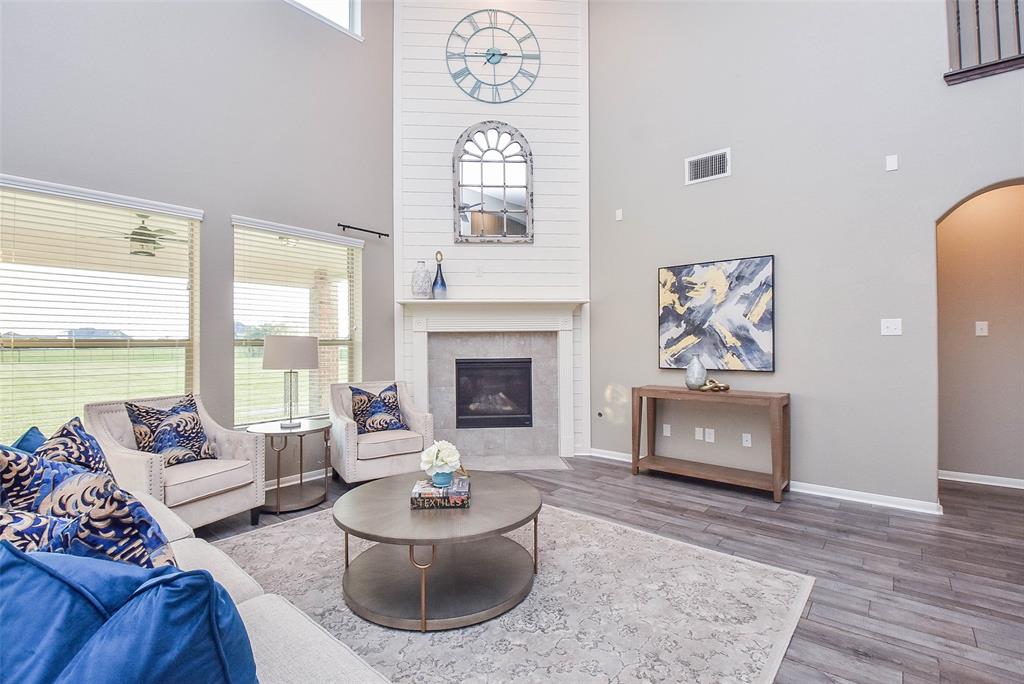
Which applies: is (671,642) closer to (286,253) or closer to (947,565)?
(947,565)

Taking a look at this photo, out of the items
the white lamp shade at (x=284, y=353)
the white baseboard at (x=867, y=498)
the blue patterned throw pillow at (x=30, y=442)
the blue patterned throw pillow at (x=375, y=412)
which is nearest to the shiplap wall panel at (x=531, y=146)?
the blue patterned throw pillow at (x=375, y=412)

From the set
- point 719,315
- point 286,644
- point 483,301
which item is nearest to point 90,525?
point 286,644

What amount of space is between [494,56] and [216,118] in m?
2.86

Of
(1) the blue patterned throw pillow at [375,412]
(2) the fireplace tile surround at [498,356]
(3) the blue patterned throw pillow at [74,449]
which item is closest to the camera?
(3) the blue patterned throw pillow at [74,449]

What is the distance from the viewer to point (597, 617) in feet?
7.16

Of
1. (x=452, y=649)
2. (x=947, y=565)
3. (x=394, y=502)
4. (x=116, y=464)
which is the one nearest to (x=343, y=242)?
(x=116, y=464)

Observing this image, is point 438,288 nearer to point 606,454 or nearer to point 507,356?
point 507,356

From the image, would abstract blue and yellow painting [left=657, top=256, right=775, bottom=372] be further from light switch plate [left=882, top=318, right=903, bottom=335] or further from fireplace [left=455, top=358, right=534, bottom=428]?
fireplace [left=455, top=358, right=534, bottom=428]

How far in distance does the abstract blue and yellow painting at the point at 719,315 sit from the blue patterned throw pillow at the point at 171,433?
382cm

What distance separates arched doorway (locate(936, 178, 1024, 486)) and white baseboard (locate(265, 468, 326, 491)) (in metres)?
5.53

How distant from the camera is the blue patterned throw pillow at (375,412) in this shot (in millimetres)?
4188

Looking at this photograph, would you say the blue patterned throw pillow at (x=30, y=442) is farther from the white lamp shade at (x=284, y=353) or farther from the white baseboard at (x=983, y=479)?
the white baseboard at (x=983, y=479)

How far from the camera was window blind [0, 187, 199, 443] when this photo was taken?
2863mm

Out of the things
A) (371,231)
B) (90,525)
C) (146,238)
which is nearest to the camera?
(90,525)
